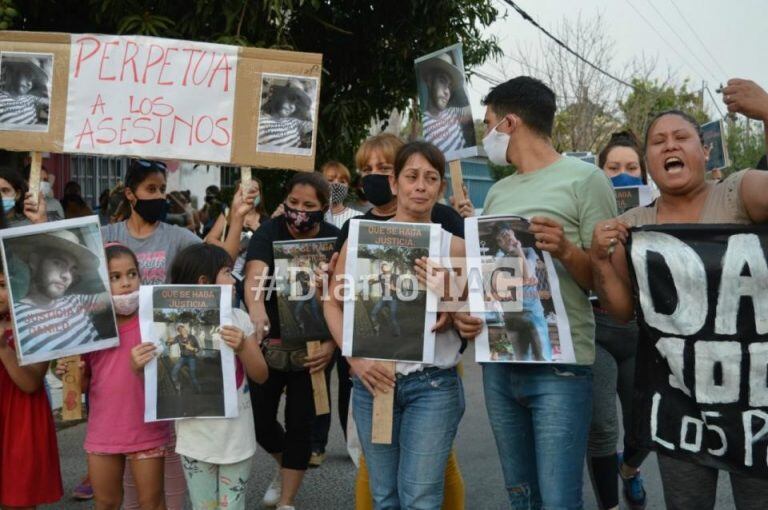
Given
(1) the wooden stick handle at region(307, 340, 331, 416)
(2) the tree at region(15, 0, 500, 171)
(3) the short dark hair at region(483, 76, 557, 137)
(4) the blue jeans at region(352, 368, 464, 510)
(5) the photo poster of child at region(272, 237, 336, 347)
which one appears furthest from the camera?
(2) the tree at region(15, 0, 500, 171)

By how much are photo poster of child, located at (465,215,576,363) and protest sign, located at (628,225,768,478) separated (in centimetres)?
32

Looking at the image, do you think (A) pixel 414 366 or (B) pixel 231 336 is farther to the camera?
(B) pixel 231 336

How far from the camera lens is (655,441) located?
3.00 meters

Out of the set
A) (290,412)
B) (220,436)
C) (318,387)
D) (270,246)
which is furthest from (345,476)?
(220,436)

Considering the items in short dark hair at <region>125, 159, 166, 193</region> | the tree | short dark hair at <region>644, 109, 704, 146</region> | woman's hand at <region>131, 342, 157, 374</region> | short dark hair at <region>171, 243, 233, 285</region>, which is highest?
the tree

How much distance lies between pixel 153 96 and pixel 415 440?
2.14 m

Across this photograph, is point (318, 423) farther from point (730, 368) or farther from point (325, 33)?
point (325, 33)

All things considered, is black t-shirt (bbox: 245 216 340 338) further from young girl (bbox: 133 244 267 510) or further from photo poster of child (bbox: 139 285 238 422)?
photo poster of child (bbox: 139 285 238 422)

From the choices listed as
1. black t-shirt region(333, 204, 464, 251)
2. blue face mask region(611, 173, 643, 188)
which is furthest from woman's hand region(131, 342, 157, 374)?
blue face mask region(611, 173, 643, 188)

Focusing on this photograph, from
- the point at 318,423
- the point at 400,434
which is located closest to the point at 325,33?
the point at 318,423

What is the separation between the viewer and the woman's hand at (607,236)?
9.76ft

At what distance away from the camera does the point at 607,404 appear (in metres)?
4.18

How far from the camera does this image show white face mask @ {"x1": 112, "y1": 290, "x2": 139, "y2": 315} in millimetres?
3869

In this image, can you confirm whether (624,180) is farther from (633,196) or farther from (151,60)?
(151,60)
